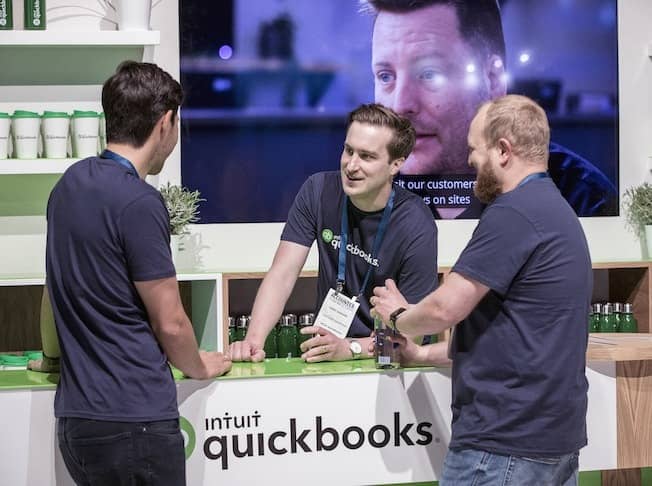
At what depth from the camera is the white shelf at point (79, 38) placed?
3533mm

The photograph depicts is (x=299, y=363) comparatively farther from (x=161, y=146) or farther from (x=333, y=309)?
(x=161, y=146)

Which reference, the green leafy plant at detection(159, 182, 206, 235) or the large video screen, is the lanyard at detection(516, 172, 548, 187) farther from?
the large video screen

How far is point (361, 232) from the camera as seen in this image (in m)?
2.84

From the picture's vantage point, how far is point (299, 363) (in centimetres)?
245

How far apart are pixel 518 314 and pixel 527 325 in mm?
27

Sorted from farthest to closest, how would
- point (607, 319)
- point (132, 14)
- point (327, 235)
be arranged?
point (607, 319)
point (132, 14)
point (327, 235)

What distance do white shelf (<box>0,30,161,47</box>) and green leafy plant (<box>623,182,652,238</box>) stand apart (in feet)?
7.07

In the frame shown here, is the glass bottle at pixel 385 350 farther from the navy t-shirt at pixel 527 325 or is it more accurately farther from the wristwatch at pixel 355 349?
the navy t-shirt at pixel 527 325

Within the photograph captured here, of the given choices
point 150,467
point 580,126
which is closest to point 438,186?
point 580,126

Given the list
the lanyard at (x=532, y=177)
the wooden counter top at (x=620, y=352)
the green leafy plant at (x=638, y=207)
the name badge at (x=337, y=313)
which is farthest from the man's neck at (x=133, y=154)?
the green leafy plant at (x=638, y=207)

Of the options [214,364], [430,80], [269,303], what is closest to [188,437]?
→ [214,364]

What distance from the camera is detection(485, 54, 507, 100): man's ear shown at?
4.25 metres

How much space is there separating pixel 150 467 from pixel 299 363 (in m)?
0.67

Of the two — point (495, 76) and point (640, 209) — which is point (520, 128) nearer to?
point (495, 76)
